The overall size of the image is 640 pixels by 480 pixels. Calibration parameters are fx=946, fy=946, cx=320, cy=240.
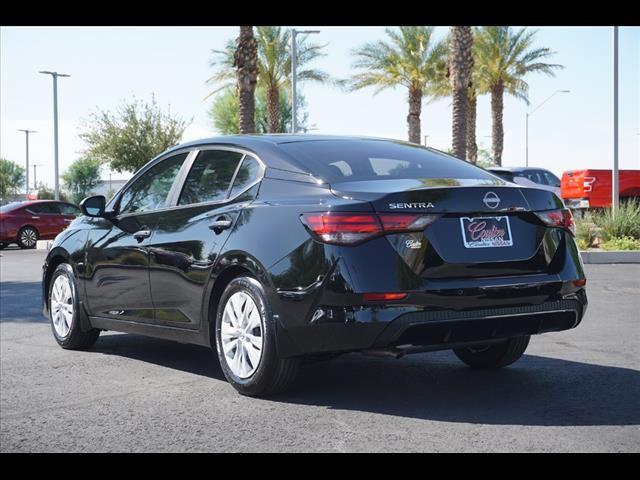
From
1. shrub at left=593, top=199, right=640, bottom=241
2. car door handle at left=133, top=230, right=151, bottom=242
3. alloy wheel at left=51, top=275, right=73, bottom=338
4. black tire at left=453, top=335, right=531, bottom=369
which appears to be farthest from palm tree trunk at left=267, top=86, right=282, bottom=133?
black tire at left=453, top=335, right=531, bottom=369

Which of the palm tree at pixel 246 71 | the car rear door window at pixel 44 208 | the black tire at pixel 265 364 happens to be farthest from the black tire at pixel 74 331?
the palm tree at pixel 246 71

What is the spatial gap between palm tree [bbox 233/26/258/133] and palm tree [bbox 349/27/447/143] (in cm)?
1276

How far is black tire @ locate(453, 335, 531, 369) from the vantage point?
20.9ft

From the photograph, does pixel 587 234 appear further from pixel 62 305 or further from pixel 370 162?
pixel 370 162

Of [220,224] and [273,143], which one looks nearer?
[220,224]

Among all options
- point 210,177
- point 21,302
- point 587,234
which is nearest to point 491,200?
point 210,177

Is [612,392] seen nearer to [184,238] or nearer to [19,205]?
[184,238]

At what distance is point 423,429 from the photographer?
486cm

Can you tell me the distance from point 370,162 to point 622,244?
13.8 meters

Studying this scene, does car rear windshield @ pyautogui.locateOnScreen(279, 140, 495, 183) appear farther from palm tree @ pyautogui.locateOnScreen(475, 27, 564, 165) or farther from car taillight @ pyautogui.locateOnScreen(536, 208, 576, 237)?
palm tree @ pyautogui.locateOnScreen(475, 27, 564, 165)

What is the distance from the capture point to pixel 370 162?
5.98m

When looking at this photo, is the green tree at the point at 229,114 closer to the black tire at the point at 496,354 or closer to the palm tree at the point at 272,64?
the palm tree at the point at 272,64

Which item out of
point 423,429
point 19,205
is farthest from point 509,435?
point 19,205
